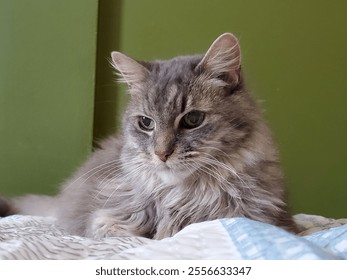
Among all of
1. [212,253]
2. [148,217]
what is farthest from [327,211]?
[212,253]

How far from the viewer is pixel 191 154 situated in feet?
4.05

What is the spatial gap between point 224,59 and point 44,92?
1327 millimetres

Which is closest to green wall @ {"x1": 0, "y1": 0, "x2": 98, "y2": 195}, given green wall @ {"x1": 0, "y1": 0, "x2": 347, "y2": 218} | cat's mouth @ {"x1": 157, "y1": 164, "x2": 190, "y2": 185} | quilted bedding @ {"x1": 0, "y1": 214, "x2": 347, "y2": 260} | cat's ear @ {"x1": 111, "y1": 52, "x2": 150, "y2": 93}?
green wall @ {"x1": 0, "y1": 0, "x2": 347, "y2": 218}

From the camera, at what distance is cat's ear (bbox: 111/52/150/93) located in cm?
144

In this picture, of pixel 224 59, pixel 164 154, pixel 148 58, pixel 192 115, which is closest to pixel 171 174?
pixel 164 154

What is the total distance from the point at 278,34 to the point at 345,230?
6.06 feet

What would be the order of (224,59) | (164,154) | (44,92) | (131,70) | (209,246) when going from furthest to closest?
1. (44,92)
2. (131,70)
3. (224,59)
4. (164,154)
5. (209,246)

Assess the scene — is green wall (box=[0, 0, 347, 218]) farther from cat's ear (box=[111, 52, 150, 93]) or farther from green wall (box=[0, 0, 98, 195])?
cat's ear (box=[111, 52, 150, 93])

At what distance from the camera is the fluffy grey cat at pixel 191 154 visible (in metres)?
1.27

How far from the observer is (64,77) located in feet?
7.74

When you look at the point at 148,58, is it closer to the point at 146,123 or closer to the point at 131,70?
the point at 131,70

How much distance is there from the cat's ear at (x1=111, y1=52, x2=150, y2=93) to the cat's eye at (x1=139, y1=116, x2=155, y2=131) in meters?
0.12
